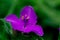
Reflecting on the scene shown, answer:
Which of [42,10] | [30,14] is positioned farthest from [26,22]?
[42,10]

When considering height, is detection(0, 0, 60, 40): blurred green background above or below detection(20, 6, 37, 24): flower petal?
below

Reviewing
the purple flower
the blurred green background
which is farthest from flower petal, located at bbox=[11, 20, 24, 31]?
the blurred green background

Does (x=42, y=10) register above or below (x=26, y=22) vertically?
below

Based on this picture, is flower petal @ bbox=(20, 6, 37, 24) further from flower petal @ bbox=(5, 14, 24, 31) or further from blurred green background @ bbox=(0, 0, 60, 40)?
blurred green background @ bbox=(0, 0, 60, 40)

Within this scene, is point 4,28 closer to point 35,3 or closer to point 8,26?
point 8,26

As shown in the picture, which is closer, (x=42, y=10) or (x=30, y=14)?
(x=30, y=14)

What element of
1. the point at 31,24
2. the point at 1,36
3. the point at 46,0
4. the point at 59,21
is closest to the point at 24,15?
the point at 31,24

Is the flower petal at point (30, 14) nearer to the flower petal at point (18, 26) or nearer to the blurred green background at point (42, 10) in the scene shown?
the flower petal at point (18, 26)

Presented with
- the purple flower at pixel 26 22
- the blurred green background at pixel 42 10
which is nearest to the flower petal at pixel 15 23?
the purple flower at pixel 26 22

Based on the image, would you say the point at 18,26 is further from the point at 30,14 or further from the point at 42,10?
the point at 42,10
